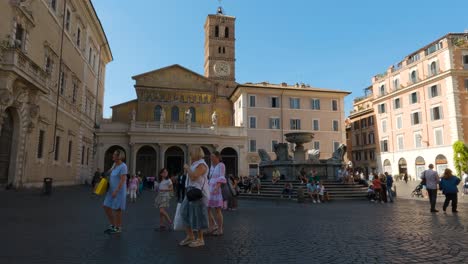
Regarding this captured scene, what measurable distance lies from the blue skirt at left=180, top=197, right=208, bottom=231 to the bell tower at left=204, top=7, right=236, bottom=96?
176 feet

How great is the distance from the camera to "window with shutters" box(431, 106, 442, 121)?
121 ft

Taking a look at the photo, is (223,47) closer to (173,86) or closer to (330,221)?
(173,86)

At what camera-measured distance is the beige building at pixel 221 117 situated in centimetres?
3538

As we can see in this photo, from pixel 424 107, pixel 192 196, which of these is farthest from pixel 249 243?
pixel 424 107

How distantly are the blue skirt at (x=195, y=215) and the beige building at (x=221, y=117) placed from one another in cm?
2997

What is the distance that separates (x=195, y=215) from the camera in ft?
16.5

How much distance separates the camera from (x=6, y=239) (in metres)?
5.34

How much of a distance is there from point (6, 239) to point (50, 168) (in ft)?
57.4

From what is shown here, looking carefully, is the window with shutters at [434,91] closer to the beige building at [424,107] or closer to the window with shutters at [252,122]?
the beige building at [424,107]

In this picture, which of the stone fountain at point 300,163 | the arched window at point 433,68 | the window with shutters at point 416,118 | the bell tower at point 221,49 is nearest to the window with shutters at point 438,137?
the window with shutters at point 416,118

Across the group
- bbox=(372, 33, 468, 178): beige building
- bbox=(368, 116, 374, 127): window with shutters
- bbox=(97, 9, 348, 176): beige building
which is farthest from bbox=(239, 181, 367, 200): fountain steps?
bbox=(368, 116, 374, 127): window with shutters

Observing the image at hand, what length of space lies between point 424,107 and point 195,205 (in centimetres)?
4166

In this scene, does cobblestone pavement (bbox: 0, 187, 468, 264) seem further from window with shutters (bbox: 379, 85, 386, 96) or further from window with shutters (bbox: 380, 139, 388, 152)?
window with shutters (bbox: 379, 85, 386, 96)

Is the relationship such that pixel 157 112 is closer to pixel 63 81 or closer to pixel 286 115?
pixel 286 115
